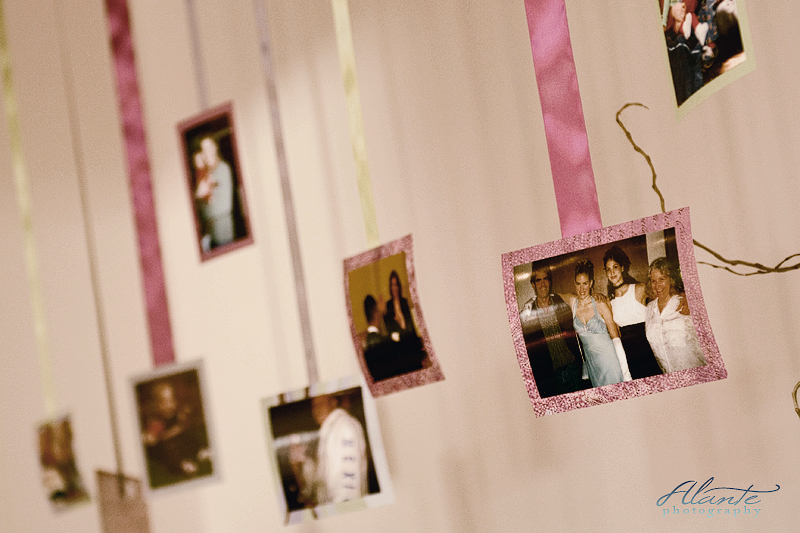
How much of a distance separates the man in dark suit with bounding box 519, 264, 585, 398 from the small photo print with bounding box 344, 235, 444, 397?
14 cm

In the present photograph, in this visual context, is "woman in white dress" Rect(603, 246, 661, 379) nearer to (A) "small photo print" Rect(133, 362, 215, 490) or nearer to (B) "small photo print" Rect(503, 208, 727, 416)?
(B) "small photo print" Rect(503, 208, 727, 416)

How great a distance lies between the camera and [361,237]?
1.06 metres

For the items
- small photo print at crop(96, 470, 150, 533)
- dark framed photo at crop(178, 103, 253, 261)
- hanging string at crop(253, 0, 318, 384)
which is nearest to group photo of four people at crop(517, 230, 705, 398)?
hanging string at crop(253, 0, 318, 384)

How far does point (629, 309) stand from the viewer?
2.52ft

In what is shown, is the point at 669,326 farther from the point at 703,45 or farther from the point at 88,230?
the point at 88,230

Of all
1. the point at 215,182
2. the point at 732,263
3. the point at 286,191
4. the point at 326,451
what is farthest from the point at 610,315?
the point at 215,182

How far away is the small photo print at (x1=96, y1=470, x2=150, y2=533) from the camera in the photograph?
1.32m

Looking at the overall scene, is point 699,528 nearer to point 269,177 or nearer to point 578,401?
point 578,401

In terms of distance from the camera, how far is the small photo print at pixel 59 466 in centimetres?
139

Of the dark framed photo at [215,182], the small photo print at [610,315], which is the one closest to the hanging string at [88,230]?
the dark framed photo at [215,182]

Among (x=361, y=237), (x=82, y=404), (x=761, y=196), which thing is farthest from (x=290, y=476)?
(x=761, y=196)

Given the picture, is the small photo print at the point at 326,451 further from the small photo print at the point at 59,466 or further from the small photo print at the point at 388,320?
the small photo print at the point at 59,466

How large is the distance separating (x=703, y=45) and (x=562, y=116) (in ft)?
0.58

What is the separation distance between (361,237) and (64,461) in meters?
0.79
